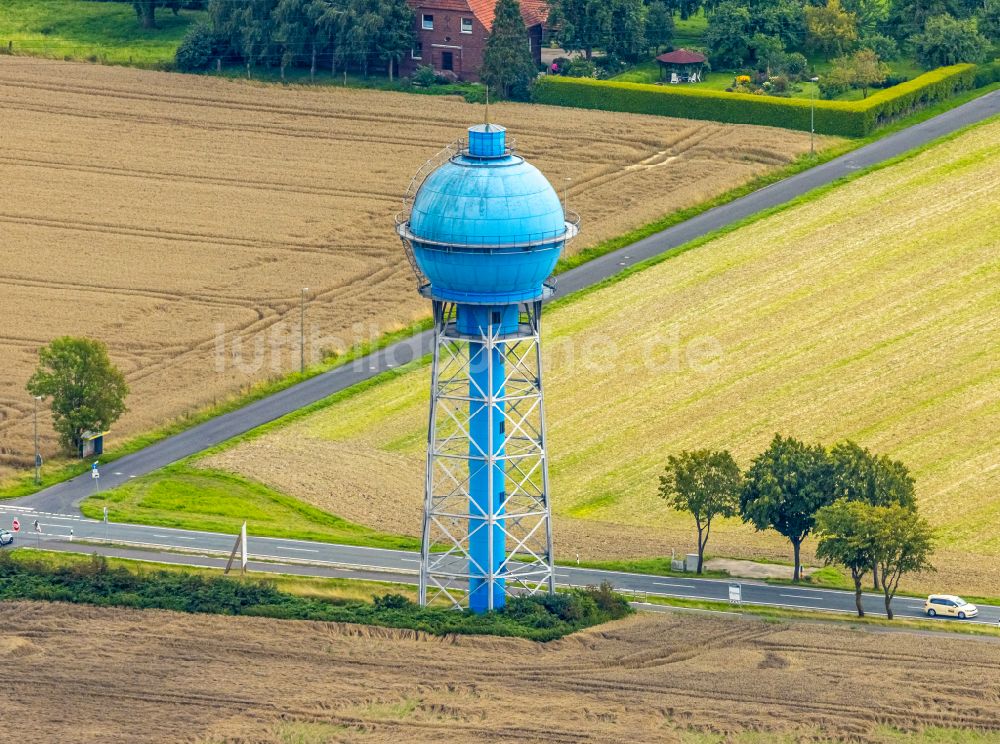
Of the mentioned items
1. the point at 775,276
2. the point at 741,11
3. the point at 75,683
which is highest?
the point at 741,11

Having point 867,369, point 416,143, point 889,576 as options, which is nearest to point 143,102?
point 416,143

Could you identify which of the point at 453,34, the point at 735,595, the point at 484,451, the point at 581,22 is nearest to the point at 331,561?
the point at 484,451

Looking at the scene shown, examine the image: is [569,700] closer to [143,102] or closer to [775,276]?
[775,276]

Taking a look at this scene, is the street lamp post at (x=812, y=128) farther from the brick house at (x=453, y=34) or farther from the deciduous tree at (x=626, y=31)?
the brick house at (x=453, y=34)

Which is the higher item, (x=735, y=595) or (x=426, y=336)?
(x=426, y=336)

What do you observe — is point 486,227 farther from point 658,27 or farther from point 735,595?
point 658,27

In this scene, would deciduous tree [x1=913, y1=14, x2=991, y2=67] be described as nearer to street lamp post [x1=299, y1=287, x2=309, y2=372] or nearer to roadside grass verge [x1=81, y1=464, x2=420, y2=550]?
street lamp post [x1=299, y1=287, x2=309, y2=372]

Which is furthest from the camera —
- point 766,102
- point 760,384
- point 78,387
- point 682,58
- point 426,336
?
point 682,58

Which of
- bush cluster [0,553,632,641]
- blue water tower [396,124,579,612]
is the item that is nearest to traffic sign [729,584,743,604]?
bush cluster [0,553,632,641]
